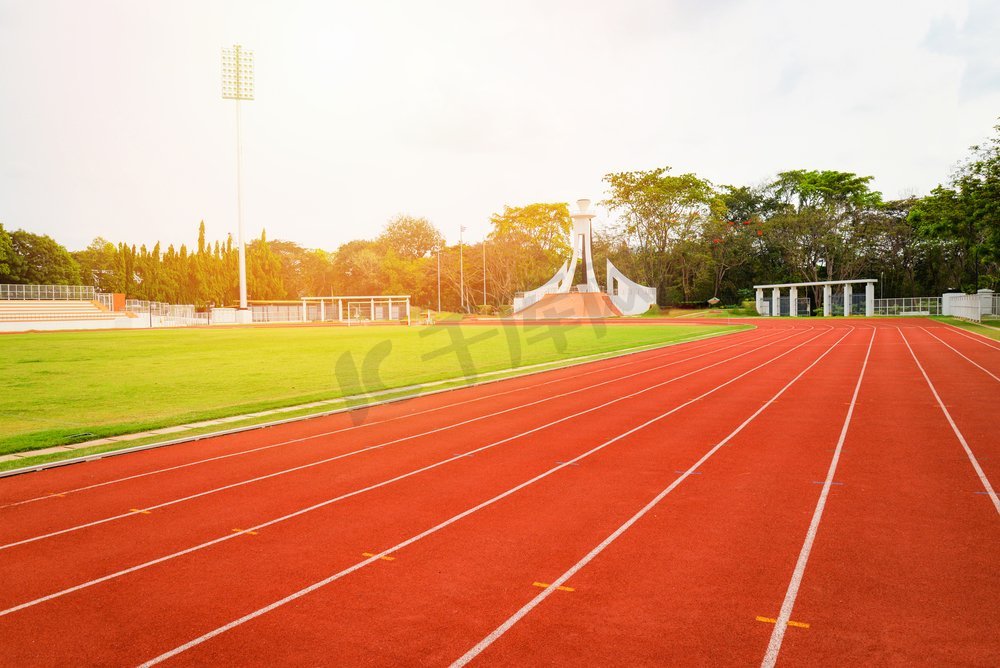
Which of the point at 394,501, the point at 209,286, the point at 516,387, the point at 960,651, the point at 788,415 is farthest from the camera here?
the point at 209,286

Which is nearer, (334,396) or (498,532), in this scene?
(498,532)

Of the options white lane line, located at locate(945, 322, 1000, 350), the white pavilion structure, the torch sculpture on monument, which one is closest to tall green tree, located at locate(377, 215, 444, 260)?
the torch sculpture on monument

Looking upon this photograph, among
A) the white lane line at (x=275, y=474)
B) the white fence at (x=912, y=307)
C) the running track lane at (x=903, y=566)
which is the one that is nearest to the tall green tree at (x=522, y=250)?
the white fence at (x=912, y=307)

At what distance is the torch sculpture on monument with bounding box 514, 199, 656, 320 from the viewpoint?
58.9 meters

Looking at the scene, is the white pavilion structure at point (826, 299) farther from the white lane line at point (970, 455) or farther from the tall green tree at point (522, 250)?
the white lane line at point (970, 455)

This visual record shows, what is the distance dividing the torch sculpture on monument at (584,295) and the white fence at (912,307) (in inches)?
770

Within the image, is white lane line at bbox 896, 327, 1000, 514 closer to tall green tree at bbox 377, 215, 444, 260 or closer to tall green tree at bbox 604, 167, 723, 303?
tall green tree at bbox 604, 167, 723, 303

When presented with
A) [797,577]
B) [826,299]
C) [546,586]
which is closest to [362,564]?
[546,586]

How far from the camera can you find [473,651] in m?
3.53

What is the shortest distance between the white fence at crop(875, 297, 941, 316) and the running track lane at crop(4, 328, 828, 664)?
56.2 metres

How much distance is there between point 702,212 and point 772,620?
205 feet

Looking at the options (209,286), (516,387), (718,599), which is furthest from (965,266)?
(209,286)

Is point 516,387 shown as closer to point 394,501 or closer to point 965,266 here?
point 394,501

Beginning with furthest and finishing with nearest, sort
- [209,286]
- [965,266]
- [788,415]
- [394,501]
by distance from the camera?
[209,286]
[965,266]
[788,415]
[394,501]
